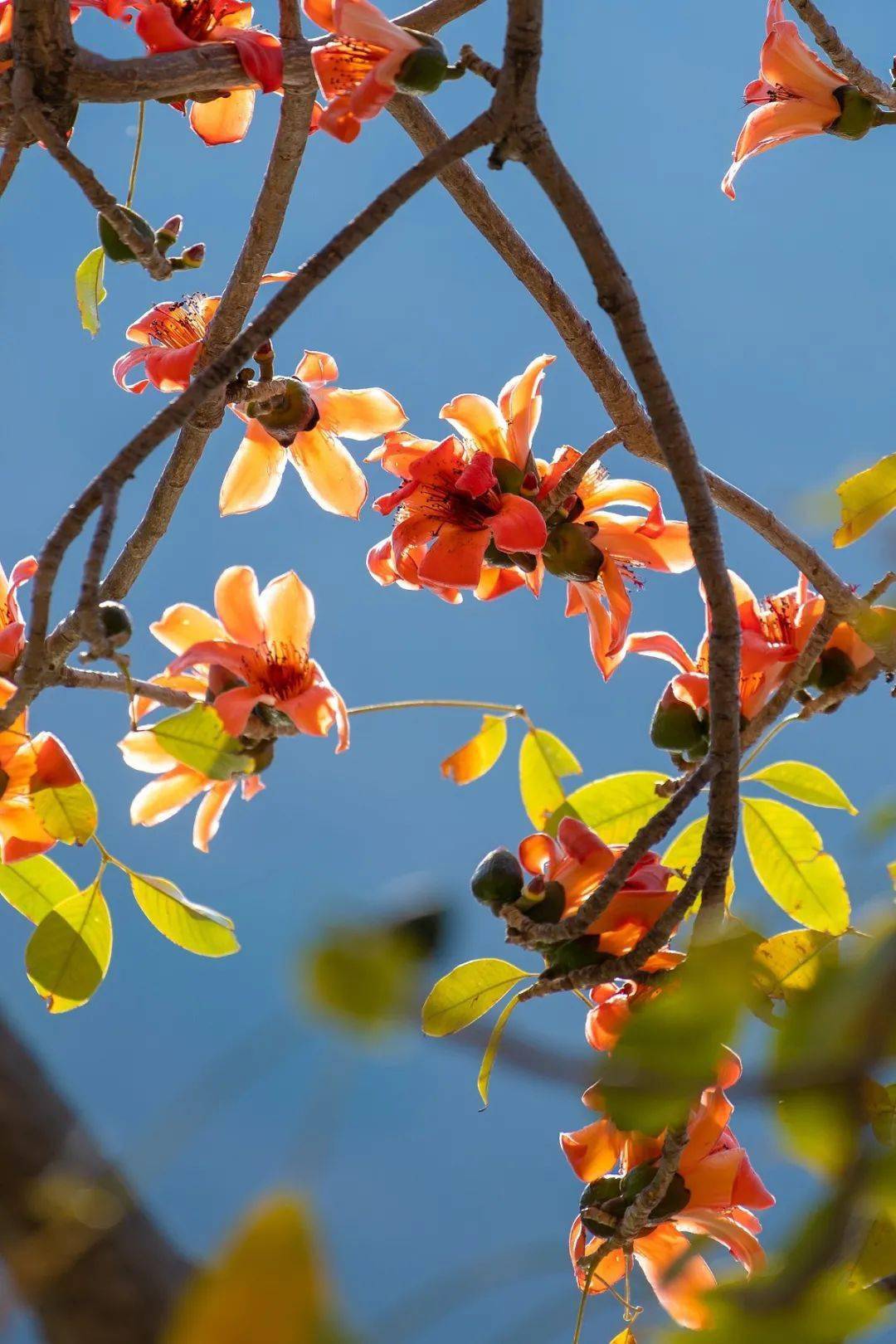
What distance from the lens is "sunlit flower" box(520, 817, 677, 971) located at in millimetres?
594

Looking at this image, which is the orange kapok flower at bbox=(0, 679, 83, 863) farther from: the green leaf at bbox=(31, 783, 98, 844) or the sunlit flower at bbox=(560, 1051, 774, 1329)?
the sunlit flower at bbox=(560, 1051, 774, 1329)

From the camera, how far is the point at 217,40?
0.78m

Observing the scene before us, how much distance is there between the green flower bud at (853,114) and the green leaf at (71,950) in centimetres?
69

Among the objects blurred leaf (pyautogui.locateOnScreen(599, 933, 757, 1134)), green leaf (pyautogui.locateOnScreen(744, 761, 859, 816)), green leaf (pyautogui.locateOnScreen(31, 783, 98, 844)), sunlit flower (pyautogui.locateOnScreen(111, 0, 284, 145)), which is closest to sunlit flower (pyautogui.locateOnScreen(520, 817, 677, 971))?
green leaf (pyautogui.locateOnScreen(744, 761, 859, 816))

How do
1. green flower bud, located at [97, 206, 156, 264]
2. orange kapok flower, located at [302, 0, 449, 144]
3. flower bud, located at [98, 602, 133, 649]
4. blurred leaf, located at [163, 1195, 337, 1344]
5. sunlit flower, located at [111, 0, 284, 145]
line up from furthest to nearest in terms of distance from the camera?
green flower bud, located at [97, 206, 156, 264]
sunlit flower, located at [111, 0, 284, 145]
orange kapok flower, located at [302, 0, 449, 144]
flower bud, located at [98, 602, 133, 649]
blurred leaf, located at [163, 1195, 337, 1344]

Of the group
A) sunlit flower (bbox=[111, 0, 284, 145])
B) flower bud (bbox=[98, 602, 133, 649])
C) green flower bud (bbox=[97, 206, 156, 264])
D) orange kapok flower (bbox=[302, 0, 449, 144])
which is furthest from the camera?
green flower bud (bbox=[97, 206, 156, 264])

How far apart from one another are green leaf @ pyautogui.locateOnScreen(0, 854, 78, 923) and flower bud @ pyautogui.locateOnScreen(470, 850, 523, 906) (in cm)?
24

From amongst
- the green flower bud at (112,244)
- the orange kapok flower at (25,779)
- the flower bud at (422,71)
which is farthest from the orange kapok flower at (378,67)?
the orange kapok flower at (25,779)

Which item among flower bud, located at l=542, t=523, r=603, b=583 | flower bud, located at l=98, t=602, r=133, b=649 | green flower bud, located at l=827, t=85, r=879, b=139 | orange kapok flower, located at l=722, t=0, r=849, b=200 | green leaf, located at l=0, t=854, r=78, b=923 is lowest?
green leaf, located at l=0, t=854, r=78, b=923

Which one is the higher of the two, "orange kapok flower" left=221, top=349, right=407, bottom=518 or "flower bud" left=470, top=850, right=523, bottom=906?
"orange kapok flower" left=221, top=349, right=407, bottom=518

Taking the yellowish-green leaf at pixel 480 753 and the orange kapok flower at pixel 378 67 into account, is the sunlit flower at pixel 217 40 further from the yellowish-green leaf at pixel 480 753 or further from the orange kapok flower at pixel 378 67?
the yellowish-green leaf at pixel 480 753

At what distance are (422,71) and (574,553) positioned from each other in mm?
290

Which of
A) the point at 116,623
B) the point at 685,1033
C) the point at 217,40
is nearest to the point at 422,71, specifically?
the point at 217,40

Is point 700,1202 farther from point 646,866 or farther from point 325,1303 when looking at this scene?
point 325,1303
